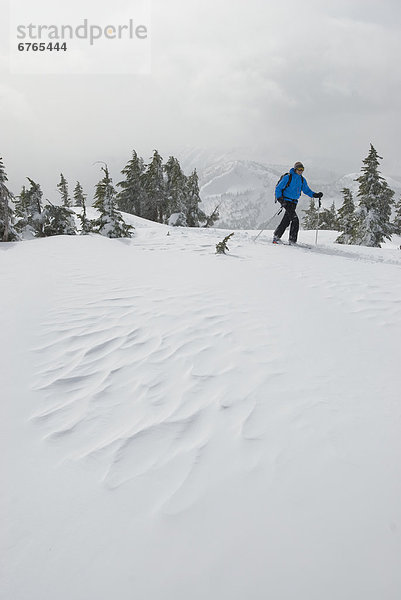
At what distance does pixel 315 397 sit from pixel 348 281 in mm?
4609

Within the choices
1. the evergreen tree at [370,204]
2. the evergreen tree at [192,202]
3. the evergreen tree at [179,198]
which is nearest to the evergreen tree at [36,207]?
the evergreen tree at [179,198]

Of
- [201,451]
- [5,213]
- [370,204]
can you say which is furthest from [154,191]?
[201,451]

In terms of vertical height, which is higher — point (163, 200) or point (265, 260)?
point (163, 200)

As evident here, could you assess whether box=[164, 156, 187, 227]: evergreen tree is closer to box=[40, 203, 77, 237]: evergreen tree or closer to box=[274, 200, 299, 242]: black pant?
box=[40, 203, 77, 237]: evergreen tree

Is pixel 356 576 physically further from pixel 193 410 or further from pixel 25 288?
pixel 25 288

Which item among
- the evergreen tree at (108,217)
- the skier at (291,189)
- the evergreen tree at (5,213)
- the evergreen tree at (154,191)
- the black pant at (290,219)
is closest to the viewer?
the skier at (291,189)

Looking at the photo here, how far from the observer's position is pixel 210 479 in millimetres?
2320

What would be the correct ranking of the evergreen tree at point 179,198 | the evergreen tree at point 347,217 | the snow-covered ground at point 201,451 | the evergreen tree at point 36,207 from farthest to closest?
the evergreen tree at point 179,198 → the evergreen tree at point 347,217 → the evergreen tree at point 36,207 → the snow-covered ground at point 201,451

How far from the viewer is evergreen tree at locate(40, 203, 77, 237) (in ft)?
64.2

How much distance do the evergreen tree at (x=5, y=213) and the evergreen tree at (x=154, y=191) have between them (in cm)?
2442

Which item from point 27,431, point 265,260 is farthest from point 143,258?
point 27,431

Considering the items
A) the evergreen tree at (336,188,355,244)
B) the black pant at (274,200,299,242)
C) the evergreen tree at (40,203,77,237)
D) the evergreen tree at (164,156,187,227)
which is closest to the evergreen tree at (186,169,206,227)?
the evergreen tree at (164,156,187,227)

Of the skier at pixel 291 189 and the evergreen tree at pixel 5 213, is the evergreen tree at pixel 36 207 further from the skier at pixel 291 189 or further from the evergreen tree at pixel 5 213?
the skier at pixel 291 189

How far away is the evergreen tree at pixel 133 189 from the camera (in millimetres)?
40750
